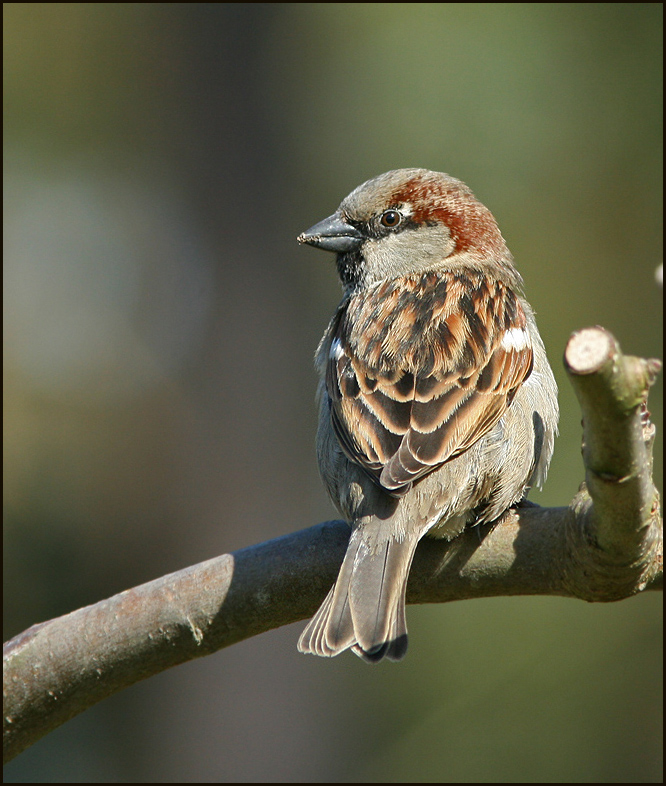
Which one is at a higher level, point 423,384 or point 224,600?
point 423,384

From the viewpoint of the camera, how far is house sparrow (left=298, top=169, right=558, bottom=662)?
2523mm

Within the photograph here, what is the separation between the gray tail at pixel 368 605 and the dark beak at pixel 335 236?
149 cm

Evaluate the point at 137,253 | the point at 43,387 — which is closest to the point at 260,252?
the point at 137,253

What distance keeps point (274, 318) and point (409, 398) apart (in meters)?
4.57

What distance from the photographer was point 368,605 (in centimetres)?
243

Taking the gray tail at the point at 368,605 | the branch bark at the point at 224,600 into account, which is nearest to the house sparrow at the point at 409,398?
the gray tail at the point at 368,605

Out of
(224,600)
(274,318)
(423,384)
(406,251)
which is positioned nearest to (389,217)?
(406,251)

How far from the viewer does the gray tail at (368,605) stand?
2387mm

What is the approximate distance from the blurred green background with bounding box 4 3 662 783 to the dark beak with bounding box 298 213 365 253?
11.0 ft

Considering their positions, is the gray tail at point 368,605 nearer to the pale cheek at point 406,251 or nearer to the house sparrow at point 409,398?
the house sparrow at point 409,398

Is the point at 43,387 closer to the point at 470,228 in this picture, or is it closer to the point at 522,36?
the point at 522,36

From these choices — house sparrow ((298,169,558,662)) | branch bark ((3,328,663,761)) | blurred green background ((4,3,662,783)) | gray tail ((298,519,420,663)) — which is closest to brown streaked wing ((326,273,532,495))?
house sparrow ((298,169,558,662))

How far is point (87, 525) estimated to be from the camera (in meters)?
8.68

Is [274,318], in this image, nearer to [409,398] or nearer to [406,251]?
[406,251]
